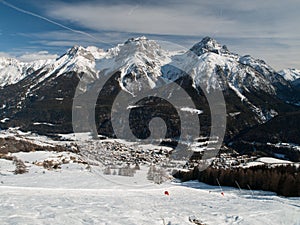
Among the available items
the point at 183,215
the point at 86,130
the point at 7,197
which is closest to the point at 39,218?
the point at 7,197

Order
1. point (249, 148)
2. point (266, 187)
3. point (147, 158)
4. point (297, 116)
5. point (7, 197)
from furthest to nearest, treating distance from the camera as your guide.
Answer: point (297, 116), point (249, 148), point (147, 158), point (266, 187), point (7, 197)

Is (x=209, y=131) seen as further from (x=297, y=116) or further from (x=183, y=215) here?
(x=183, y=215)

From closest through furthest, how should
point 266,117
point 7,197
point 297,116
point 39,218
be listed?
1. point 39,218
2. point 7,197
3. point 297,116
4. point 266,117

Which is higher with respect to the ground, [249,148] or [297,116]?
[297,116]

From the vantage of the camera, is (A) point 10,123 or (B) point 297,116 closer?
(B) point 297,116

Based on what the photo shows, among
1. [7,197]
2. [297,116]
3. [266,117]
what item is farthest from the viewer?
[266,117]

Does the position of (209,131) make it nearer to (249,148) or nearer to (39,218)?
(249,148)

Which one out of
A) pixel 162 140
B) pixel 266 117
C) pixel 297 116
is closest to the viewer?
pixel 162 140

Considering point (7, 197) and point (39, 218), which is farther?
point (7, 197)

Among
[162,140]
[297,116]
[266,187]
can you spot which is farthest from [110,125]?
[266,187]
